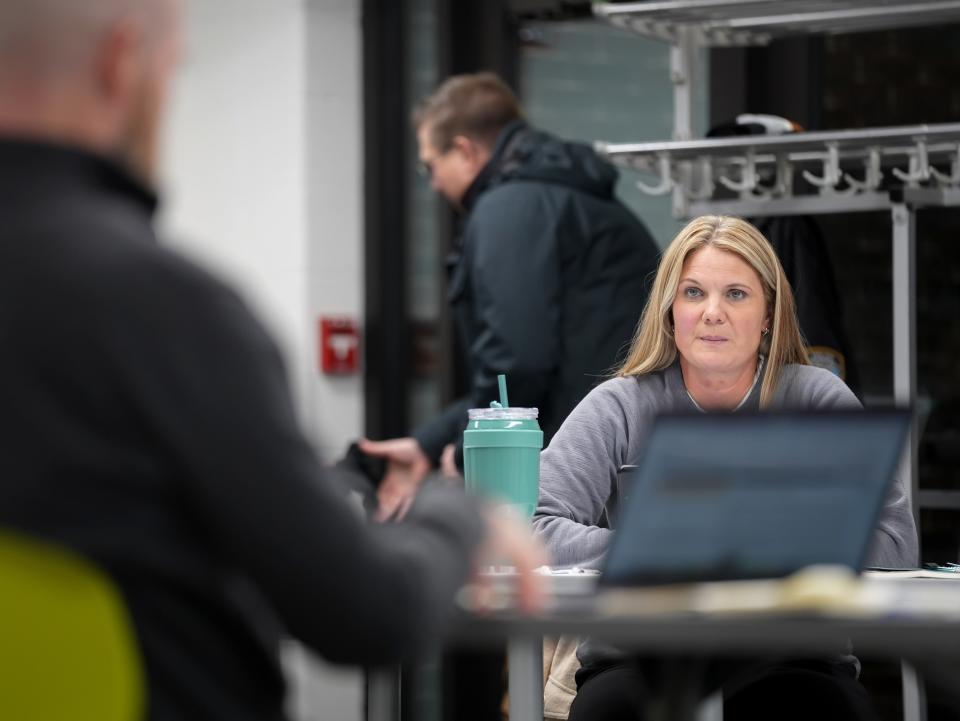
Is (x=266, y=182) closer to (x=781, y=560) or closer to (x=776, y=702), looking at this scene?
(x=776, y=702)

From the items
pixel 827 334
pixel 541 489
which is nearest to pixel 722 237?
pixel 541 489

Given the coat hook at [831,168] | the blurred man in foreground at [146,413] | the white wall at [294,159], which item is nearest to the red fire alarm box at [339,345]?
the white wall at [294,159]

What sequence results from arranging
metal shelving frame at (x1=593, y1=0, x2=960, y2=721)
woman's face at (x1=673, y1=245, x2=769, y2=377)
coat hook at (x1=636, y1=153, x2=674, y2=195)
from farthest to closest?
1. coat hook at (x1=636, y1=153, x2=674, y2=195)
2. metal shelving frame at (x1=593, y1=0, x2=960, y2=721)
3. woman's face at (x1=673, y1=245, x2=769, y2=377)

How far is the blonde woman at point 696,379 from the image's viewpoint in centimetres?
243

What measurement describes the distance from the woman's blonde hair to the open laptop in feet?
4.11

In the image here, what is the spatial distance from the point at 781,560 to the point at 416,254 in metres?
3.45

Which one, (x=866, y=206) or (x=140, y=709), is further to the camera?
(x=866, y=206)

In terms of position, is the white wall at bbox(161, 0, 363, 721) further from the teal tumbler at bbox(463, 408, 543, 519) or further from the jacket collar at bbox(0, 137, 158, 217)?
the jacket collar at bbox(0, 137, 158, 217)

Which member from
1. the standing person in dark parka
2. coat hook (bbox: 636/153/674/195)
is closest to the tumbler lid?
the standing person in dark parka

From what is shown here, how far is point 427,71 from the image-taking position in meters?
4.77

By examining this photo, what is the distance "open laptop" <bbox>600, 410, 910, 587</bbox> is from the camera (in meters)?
1.34

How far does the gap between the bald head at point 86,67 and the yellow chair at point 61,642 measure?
270 mm

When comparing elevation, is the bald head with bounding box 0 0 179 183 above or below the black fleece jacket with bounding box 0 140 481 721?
above

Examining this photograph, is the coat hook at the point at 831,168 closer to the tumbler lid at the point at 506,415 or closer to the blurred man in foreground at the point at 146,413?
the tumbler lid at the point at 506,415
